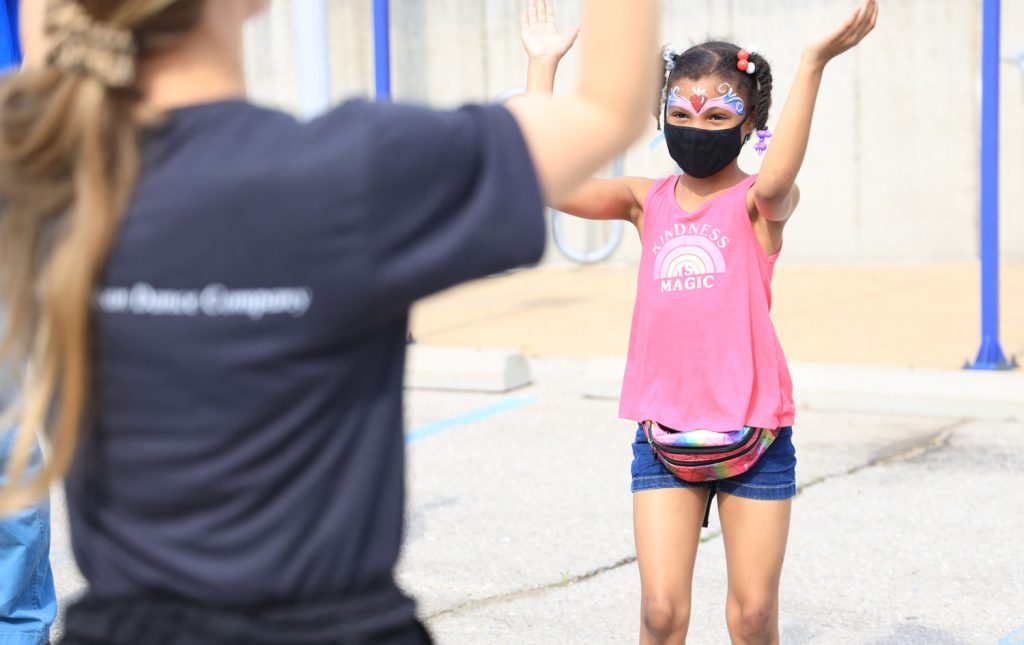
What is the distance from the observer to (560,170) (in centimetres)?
147

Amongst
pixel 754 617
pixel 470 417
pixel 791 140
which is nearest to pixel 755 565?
pixel 754 617

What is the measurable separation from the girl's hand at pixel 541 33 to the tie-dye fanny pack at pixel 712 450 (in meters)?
0.97

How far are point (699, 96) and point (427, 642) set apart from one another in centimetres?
213

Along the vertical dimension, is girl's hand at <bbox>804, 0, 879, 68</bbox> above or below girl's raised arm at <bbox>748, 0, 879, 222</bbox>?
above

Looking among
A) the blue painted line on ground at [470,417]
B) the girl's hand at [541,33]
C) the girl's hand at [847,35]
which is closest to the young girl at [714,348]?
the girl's hand at [847,35]

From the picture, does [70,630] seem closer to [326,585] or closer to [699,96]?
[326,585]

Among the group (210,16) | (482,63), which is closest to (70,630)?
(210,16)

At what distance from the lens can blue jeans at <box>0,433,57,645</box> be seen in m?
3.47

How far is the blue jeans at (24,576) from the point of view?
347 cm

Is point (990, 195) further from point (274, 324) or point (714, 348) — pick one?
point (274, 324)

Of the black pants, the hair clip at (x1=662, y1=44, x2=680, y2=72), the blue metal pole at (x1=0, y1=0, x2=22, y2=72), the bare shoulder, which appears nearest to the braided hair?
the hair clip at (x1=662, y1=44, x2=680, y2=72)

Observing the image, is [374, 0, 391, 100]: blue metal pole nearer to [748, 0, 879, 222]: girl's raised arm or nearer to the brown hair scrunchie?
[748, 0, 879, 222]: girl's raised arm

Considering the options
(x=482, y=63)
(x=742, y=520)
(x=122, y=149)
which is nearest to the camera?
(x=122, y=149)

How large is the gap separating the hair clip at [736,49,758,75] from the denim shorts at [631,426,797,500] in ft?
2.97
